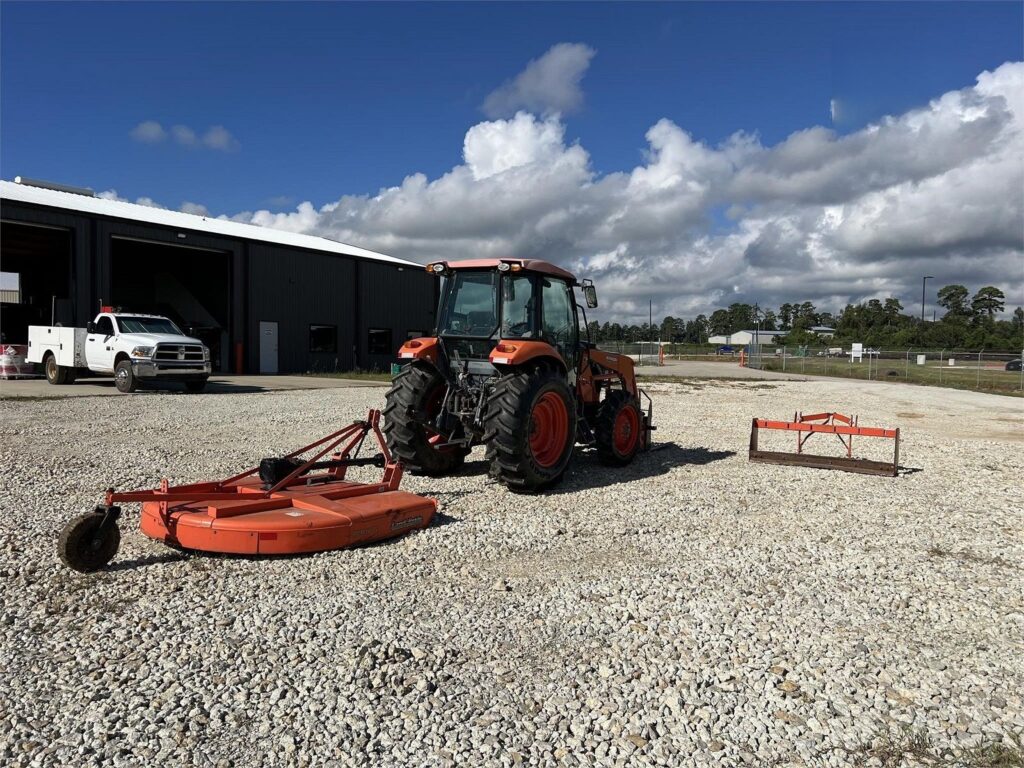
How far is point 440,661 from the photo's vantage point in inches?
136

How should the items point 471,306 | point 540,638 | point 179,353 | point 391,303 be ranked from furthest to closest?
point 391,303, point 179,353, point 471,306, point 540,638

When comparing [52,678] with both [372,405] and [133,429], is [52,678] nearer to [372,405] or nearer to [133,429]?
[133,429]

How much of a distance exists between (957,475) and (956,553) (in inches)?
163

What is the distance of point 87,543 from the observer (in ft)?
14.5

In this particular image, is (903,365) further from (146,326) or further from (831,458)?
(146,326)

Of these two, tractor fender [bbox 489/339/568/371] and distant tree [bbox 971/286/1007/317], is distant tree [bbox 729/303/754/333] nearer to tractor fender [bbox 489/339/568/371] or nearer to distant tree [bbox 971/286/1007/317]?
distant tree [bbox 971/286/1007/317]

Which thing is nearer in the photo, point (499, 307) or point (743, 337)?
point (499, 307)

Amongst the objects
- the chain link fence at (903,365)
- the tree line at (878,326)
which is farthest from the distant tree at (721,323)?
the chain link fence at (903,365)

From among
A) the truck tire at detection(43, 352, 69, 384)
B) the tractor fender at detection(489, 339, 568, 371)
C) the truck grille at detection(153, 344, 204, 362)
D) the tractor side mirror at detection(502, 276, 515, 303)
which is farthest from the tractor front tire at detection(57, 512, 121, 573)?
the truck tire at detection(43, 352, 69, 384)

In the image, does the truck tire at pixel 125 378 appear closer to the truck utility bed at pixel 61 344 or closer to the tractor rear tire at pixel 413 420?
the truck utility bed at pixel 61 344

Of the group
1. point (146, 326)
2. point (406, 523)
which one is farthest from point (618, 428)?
point (146, 326)

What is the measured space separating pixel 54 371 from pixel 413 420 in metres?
17.0

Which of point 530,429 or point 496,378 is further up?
point 496,378

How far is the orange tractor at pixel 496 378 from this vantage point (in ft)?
22.5
